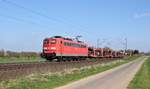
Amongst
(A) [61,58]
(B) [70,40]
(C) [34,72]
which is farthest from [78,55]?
(C) [34,72]

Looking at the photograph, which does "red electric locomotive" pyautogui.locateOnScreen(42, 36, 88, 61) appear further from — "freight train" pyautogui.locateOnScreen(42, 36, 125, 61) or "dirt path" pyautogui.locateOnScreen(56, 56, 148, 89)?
"dirt path" pyautogui.locateOnScreen(56, 56, 148, 89)

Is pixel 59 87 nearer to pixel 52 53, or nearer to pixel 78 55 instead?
pixel 52 53

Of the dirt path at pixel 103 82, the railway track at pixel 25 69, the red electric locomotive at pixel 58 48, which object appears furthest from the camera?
the red electric locomotive at pixel 58 48

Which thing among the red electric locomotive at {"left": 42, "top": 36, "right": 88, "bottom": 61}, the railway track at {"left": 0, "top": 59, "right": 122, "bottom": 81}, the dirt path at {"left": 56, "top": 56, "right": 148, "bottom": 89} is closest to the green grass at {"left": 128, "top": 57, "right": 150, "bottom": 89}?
the dirt path at {"left": 56, "top": 56, "right": 148, "bottom": 89}

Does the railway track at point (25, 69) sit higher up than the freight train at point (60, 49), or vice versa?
the freight train at point (60, 49)

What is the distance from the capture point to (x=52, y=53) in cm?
5031

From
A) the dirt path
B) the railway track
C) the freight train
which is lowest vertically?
the dirt path

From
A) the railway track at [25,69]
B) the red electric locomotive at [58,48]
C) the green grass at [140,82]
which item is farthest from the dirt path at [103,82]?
the red electric locomotive at [58,48]

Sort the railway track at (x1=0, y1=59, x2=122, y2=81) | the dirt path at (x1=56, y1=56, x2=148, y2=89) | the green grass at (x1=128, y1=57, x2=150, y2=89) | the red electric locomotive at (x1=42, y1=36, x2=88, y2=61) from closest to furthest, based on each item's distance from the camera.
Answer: the dirt path at (x1=56, y1=56, x2=148, y2=89) → the green grass at (x1=128, y1=57, x2=150, y2=89) → the railway track at (x1=0, y1=59, x2=122, y2=81) → the red electric locomotive at (x1=42, y1=36, x2=88, y2=61)

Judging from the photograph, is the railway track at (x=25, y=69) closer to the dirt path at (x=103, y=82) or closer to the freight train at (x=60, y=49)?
the dirt path at (x=103, y=82)

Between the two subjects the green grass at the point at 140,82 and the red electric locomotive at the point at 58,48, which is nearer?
the green grass at the point at 140,82

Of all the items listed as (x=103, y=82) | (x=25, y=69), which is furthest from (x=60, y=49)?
(x=103, y=82)

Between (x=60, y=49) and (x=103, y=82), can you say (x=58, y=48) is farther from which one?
(x=103, y=82)

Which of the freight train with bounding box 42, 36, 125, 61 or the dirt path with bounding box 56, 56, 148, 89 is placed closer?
the dirt path with bounding box 56, 56, 148, 89
